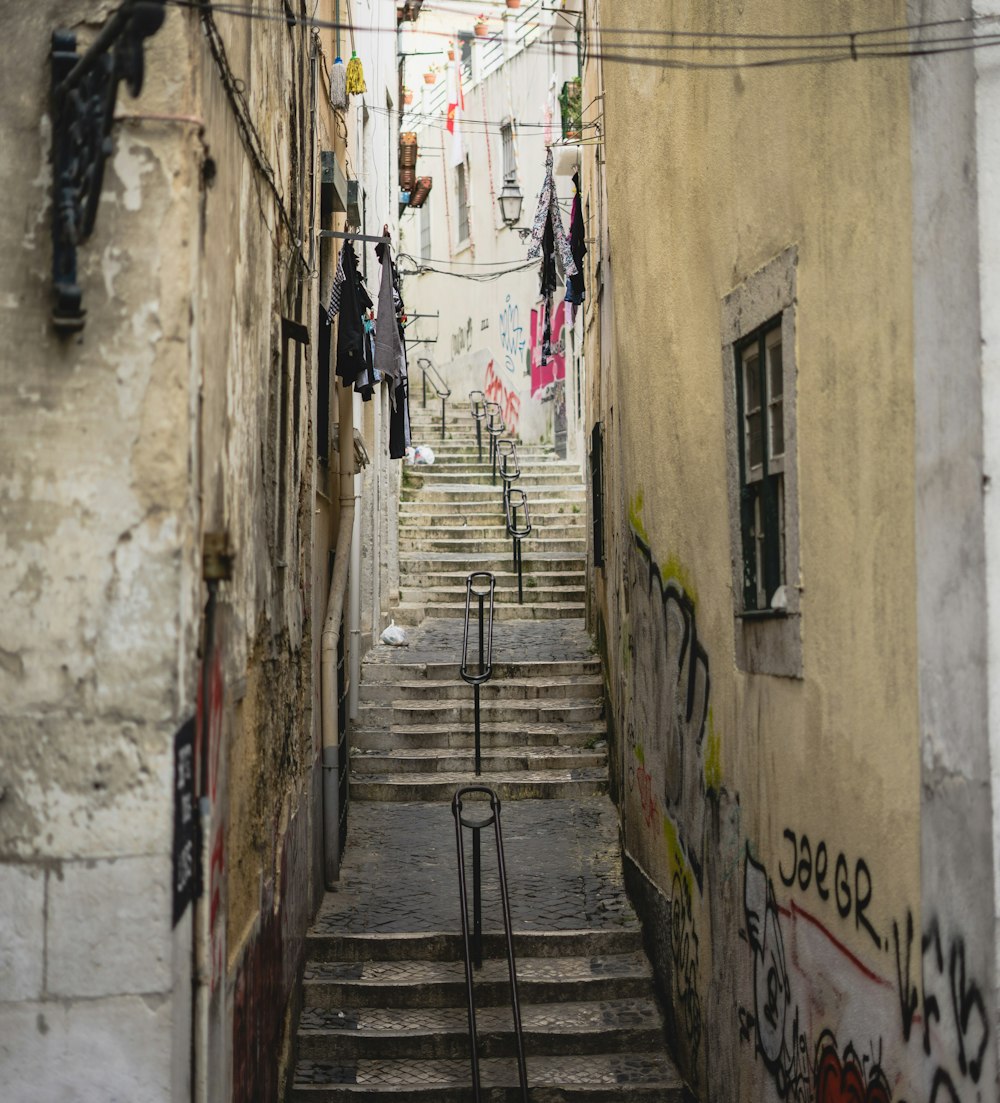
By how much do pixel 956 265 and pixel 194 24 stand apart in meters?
2.49

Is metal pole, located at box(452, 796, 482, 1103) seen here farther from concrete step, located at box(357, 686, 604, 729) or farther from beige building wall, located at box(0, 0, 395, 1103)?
concrete step, located at box(357, 686, 604, 729)

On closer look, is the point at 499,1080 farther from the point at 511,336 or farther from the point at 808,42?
the point at 511,336

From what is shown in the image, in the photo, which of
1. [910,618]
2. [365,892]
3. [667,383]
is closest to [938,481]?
[910,618]

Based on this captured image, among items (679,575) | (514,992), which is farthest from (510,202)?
(514,992)

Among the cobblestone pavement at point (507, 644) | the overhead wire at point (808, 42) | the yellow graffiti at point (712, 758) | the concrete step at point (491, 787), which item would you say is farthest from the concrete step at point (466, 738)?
the overhead wire at point (808, 42)

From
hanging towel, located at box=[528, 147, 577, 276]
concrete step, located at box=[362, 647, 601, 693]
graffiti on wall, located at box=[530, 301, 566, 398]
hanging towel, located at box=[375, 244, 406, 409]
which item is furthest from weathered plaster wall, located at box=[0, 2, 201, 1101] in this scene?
graffiti on wall, located at box=[530, 301, 566, 398]

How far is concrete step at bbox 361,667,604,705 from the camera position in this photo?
543 inches

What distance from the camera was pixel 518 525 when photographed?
1959cm

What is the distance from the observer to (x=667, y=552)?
8.66m

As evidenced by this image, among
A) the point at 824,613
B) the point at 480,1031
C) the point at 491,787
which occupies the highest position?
the point at 824,613

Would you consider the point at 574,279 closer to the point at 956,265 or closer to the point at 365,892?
the point at 365,892

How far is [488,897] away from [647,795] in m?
1.45

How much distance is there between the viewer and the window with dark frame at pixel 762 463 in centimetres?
636

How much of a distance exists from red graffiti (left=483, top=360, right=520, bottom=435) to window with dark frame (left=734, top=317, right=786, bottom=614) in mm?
20964
